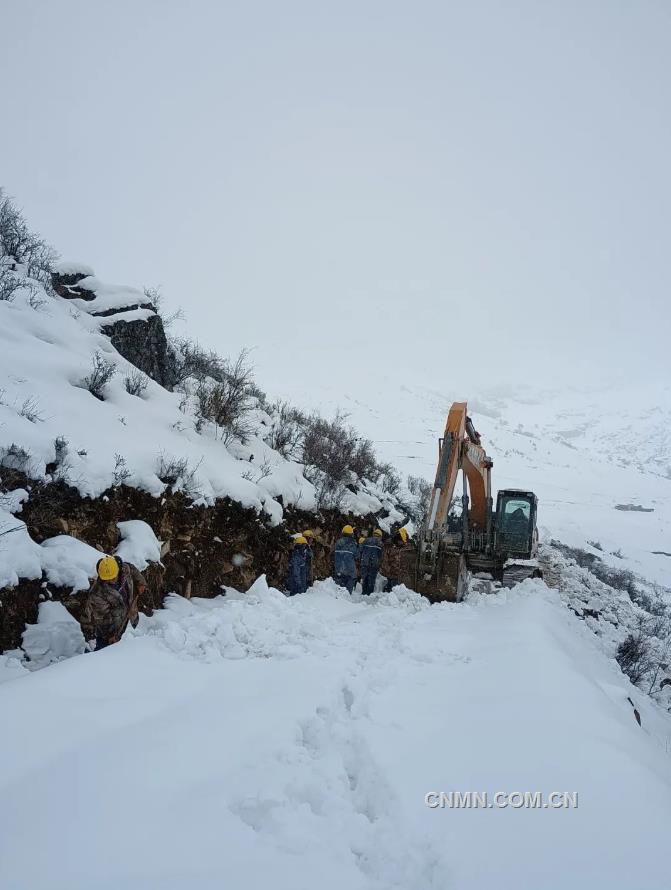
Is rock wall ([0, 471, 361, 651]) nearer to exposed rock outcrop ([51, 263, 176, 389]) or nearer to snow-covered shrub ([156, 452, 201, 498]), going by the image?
snow-covered shrub ([156, 452, 201, 498])

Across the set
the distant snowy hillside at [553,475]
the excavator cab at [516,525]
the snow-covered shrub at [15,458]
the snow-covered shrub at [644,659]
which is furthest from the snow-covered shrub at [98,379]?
the distant snowy hillside at [553,475]

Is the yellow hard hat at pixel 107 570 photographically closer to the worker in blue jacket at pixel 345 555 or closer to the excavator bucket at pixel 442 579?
the worker in blue jacket at pixel 345 555

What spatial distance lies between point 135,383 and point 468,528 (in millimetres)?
8352

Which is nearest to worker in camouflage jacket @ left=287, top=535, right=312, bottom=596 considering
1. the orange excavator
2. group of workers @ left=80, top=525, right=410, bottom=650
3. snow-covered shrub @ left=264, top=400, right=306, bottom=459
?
group of workers @ left=80, top=525, right=410, bottom=650

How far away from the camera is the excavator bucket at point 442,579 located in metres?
10.2

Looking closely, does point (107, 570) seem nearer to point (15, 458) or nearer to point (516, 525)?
point (15, 458)

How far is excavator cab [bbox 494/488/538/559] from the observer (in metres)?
12.4

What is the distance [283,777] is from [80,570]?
12.7ft

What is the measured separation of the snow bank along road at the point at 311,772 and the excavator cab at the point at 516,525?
701 centimetres

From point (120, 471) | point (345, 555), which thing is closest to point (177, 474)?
point (120, 471)

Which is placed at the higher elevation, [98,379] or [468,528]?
[98,379]

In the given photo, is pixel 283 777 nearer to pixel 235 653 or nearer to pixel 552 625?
pixel 235 653

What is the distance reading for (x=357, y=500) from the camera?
13992 millimetres

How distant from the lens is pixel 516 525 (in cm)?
1277
